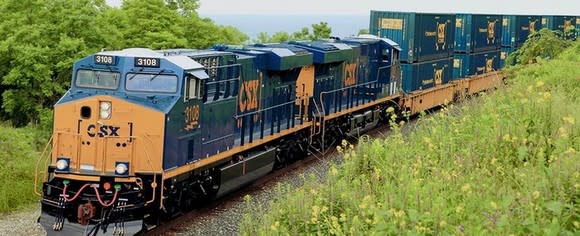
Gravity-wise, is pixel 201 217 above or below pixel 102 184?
below

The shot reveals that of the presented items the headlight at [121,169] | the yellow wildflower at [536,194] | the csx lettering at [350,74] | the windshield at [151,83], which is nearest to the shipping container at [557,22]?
the csx lettering at [350,74]

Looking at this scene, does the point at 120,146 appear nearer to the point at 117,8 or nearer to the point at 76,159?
the point at 76,159

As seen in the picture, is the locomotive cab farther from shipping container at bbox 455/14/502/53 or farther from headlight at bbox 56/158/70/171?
shipping container at bbox 455/14/502/53

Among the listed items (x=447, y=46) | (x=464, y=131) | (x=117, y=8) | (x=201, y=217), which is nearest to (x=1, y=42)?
(x=117, y=8)

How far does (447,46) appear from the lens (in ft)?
103

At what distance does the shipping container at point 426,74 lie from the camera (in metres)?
27.5

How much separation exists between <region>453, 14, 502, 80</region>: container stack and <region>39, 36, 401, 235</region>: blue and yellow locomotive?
17121 millimetres

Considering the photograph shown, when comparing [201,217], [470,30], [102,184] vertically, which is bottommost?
[201,217]

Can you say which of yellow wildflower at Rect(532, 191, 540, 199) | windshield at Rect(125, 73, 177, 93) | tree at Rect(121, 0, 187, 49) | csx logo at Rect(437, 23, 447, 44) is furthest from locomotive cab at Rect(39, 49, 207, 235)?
tree at Rect(121, 0, 187, 49)

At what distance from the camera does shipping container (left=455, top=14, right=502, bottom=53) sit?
32156 mm

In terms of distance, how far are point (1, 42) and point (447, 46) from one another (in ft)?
73.1

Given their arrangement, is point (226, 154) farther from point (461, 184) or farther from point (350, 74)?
point (350, 74)

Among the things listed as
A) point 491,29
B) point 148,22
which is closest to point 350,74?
point 491,29

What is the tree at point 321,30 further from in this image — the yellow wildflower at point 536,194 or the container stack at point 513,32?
the yellow wildflower at point 536,194
